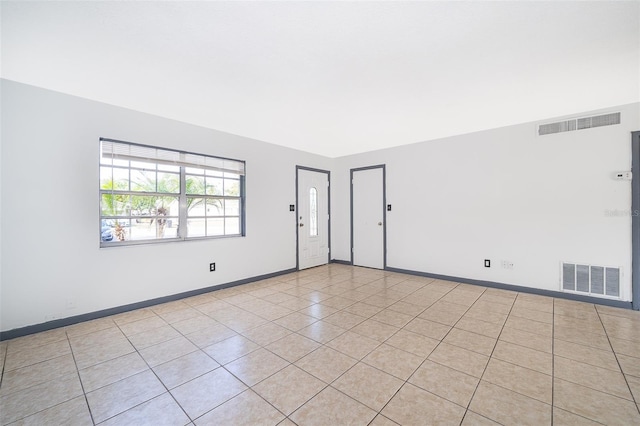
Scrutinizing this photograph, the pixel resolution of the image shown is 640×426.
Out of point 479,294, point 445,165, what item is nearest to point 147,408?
point 479,294

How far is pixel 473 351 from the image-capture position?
2.33 metres

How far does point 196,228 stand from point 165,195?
0.67 metres

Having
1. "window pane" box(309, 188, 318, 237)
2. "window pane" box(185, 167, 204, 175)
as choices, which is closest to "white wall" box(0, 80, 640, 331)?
"window pane" box(185, 167, 204, 175)

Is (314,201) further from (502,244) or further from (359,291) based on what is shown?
(502,244)

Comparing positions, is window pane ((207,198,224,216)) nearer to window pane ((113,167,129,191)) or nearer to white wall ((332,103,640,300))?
window pane ((113,167,129,191))

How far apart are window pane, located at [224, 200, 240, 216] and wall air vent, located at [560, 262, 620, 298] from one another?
197 inches

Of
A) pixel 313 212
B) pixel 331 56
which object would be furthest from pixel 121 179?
pixel 313 212

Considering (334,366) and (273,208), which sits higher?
(273,208)

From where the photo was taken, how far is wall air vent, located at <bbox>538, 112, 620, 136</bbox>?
3.31m

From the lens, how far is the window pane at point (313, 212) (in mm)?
5771

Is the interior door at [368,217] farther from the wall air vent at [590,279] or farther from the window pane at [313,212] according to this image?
the wall air vent at [590,279]

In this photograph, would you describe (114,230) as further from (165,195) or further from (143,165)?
(143,165)

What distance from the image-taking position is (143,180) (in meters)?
3.47

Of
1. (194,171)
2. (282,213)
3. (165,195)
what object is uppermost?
(194,171)
